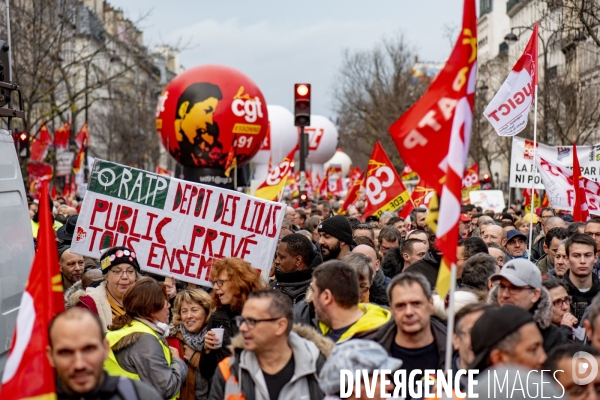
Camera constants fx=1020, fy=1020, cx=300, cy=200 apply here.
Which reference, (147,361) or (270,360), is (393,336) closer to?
(270,360)

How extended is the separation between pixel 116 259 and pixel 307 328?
2602mm

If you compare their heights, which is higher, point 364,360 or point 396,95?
point 396,95

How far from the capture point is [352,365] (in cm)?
429

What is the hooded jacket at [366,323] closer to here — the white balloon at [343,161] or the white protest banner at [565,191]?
the white protest banner at [565,191]

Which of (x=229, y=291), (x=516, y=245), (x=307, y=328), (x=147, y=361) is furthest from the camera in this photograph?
(x=516, y=245)

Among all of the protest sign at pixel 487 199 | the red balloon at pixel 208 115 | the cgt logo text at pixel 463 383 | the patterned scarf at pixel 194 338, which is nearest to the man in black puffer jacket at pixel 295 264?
the patterned scarf at pixel 194 338

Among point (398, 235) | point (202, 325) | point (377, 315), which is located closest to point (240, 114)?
point (398, 235)

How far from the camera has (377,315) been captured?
5.60m

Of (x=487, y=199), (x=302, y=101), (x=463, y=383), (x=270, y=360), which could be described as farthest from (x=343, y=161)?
(x=463, y=383)

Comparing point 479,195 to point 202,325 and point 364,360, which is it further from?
point 364,360

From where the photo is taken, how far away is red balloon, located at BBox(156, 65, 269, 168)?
18.8 meters

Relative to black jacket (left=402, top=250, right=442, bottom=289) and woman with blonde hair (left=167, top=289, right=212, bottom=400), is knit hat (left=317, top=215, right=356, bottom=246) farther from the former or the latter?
woman with blonde hair (left=167, top=289, right=212, bottom=400)

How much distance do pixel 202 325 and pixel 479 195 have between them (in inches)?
775

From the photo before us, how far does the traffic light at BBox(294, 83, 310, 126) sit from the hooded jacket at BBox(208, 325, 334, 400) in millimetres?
10818
